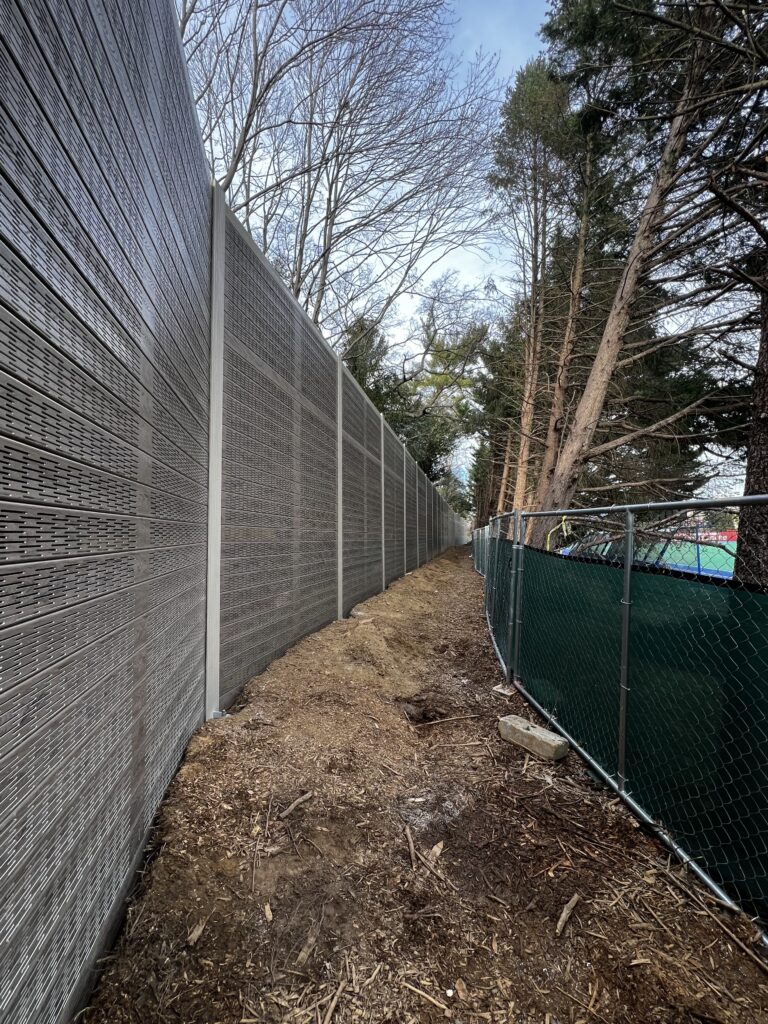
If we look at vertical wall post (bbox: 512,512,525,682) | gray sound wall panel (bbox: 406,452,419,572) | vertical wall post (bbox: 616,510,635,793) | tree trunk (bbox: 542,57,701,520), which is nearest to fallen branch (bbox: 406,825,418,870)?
vertical wall post (bbox: 616,510,635,793)

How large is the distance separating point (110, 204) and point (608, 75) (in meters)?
7.78

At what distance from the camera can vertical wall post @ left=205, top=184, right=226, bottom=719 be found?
3.05 meters

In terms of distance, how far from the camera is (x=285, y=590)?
14.1 ft

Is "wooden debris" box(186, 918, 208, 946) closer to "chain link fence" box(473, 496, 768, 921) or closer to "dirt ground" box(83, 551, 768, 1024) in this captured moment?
"dirt ground" box(83, 551, 768, 1024)

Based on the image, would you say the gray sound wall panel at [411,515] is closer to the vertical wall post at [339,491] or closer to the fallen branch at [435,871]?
the vertical wall post at [339,491]

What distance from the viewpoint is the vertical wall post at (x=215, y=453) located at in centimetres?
305

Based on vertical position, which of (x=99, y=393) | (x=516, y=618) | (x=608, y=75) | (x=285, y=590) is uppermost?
(x=608, y=75)

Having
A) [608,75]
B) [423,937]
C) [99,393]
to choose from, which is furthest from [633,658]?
[608,75]

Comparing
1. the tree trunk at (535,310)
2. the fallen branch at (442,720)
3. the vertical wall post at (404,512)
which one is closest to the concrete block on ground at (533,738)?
the fallen branch at (442,720)

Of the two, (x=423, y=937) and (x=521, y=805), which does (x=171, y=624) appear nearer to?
(x=423, y=937)

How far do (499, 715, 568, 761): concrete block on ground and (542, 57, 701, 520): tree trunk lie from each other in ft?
17.4

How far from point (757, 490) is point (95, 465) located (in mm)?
3829

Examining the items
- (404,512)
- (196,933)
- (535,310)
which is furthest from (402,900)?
(535,310)

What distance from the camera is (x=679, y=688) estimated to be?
2.28 meters
